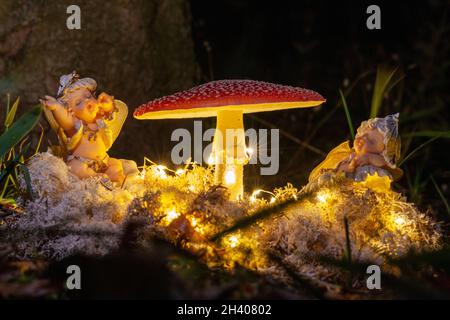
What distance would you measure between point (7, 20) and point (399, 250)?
1744 mm

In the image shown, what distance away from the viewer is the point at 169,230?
1.87 m

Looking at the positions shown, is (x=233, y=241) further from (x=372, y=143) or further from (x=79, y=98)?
(x=79, y=98)

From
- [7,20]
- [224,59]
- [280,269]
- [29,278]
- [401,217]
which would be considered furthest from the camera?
[224,59]

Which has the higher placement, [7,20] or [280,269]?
[7,20]

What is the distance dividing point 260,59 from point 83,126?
264 cm

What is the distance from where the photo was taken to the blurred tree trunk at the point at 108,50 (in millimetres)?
2678

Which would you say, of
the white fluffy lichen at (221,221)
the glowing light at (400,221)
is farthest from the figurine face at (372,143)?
the glowing light at (400,221)

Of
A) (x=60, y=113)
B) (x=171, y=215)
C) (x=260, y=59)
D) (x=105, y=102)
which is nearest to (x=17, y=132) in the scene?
(x=60, y=113)

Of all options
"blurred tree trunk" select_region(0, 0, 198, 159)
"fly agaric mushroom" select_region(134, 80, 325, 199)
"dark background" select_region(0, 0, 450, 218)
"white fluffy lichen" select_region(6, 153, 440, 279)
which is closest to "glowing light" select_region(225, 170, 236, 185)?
"fly agaric mushroom" select_region(134, 80, 325, 199)

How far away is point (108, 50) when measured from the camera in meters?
2.86

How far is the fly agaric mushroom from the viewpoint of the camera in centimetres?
197

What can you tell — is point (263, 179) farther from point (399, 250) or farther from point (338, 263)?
point (338, 263)
